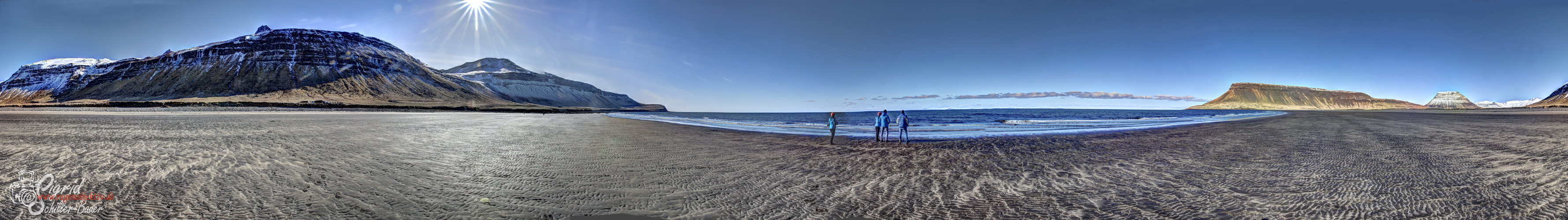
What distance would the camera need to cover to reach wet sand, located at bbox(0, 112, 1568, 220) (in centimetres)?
557

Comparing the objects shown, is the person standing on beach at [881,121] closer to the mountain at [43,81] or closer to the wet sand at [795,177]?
the wet sand at [795,177]

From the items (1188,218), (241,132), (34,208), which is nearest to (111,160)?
(34,208)

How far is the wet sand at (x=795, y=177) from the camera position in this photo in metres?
5.57

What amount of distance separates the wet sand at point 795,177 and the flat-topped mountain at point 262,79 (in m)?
133

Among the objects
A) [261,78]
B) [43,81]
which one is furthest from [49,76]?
[261,78]

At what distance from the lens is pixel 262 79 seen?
14875cm

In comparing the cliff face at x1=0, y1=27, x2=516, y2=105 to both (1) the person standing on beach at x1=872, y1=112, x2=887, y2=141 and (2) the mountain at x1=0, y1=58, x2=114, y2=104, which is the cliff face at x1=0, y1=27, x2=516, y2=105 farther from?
(1) the person standing on beach at x1=872, y1=112, x2=887, y2=141

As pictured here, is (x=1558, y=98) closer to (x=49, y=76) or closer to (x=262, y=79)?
(x=262, y=79)

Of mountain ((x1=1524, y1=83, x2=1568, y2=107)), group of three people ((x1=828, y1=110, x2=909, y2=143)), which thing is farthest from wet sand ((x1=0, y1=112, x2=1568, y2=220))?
mountain ((x1=1524, y1=83, x2=1568, y2=107))

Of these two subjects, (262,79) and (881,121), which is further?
(262,79)


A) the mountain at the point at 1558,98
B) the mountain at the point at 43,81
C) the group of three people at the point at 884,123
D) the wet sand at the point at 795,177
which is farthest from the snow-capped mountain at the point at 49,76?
the mountain at the point at 1558,98

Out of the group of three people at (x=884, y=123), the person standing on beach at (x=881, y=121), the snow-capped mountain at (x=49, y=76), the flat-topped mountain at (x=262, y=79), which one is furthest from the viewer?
the snow-capped mountain at (x=49, y=76)

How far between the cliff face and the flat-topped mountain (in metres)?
0.36

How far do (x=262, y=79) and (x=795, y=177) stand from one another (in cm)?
21254
